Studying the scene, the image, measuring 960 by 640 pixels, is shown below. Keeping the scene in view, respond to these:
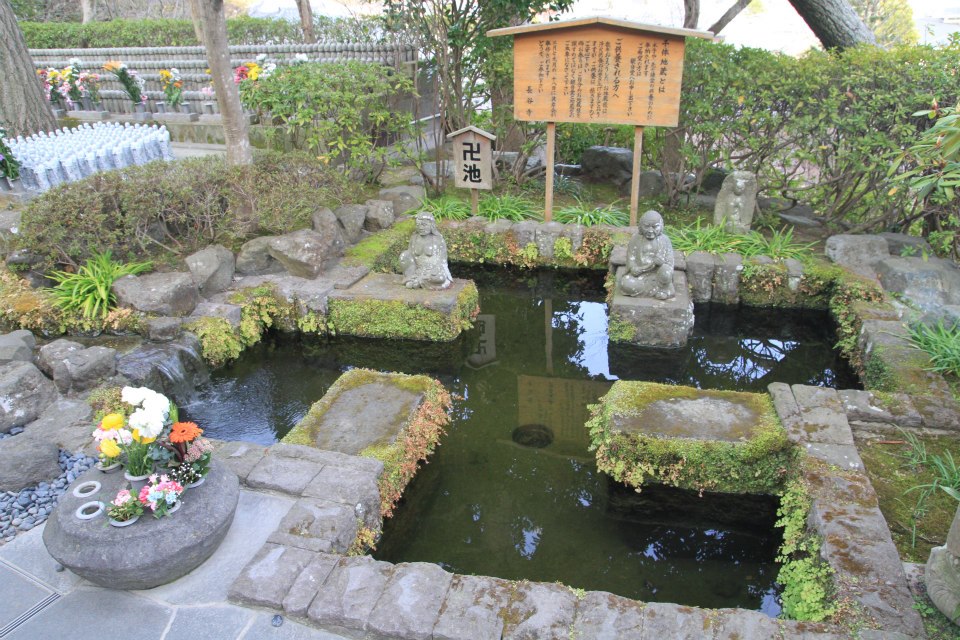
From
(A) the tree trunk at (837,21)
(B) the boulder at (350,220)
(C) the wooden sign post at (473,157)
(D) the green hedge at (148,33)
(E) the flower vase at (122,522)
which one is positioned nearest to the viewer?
(E) the flower vase at (122,522)

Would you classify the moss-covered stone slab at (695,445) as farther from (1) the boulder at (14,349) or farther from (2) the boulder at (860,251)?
(1) the boulder at (14,349)

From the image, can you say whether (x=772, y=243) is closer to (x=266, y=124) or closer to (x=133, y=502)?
(x=133, y=502)

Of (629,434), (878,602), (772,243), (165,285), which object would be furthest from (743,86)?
(165,285)

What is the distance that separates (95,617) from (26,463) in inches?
71.9

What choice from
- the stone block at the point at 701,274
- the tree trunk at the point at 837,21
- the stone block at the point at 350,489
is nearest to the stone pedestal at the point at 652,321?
the stone block at the point at 701,274

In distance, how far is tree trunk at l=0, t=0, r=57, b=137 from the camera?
1280cm

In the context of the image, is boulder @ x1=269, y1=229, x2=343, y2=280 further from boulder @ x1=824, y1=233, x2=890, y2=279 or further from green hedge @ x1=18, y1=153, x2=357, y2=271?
boulder @ x1=824, y1=233, x2=890, y2=279

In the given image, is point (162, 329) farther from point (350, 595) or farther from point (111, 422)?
point (350, 595)

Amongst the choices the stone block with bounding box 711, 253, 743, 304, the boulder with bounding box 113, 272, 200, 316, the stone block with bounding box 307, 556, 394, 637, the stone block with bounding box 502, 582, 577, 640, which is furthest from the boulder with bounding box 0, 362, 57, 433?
the stone block with bounding box 711, 253, 743, 304

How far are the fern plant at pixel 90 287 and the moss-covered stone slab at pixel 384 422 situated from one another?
359cm

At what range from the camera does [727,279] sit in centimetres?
969

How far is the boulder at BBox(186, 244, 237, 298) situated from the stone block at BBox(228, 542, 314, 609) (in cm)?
519

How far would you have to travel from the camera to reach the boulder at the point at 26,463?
5.42 m

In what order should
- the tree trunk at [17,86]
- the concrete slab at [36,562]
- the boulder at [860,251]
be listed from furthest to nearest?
the tree trunk at [17,86] → the boulder at [860,251] → the concrete slab at [36,562]
